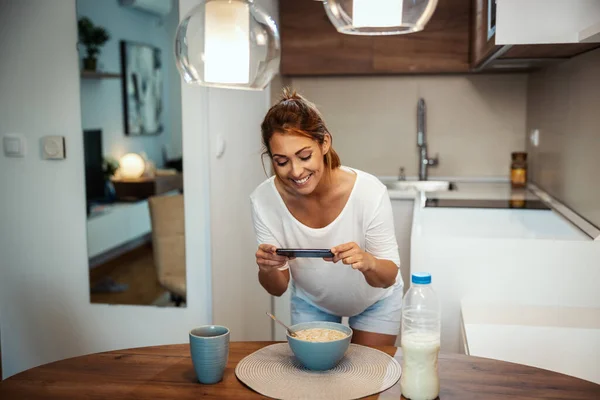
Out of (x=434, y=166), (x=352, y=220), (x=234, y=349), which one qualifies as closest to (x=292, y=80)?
(x=434, y=166)

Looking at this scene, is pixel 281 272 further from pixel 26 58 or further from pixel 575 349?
pixel 26 58

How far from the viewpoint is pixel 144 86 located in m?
3.04

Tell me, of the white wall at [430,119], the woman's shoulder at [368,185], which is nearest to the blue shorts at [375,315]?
the woman's shoulder at [368,185]

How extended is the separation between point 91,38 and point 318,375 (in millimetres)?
Answer: 2002

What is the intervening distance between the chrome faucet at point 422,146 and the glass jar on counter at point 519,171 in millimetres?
499

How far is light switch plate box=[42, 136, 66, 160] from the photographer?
289 centimetres

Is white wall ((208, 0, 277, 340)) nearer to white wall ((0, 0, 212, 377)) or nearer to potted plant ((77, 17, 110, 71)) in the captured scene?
white wall ((0, 0, 212, 377))

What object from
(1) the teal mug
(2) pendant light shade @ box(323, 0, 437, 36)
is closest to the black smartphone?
(1) the teal mug

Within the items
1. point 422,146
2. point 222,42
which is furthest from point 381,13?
point 422,146

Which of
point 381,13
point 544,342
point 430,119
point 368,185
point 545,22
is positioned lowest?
point 544,342

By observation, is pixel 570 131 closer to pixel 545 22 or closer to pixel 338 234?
pixel 545 22

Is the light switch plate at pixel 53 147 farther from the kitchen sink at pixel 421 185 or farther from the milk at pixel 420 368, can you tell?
the milk at pixel 420 368

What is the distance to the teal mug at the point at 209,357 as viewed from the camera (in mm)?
1393

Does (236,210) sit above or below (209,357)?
above
